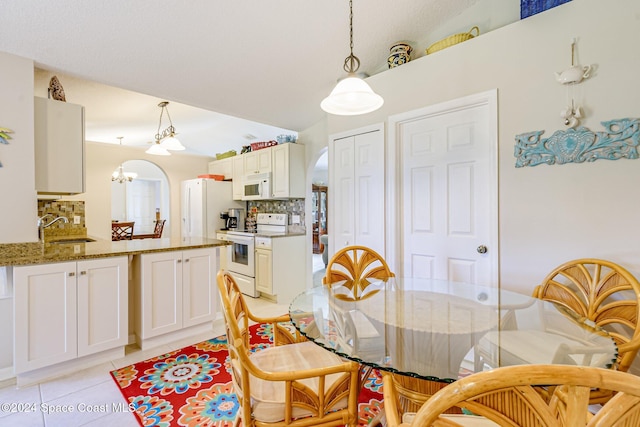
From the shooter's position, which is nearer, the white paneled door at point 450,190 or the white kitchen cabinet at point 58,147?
the white paneled door at point 450,190

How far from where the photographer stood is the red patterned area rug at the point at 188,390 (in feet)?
5.66

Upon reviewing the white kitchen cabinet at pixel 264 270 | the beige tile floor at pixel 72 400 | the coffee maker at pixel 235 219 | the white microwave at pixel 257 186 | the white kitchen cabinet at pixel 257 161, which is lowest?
the beige tile floor at pixel 72 400

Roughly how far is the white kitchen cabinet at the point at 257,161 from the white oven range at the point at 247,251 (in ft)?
2.47

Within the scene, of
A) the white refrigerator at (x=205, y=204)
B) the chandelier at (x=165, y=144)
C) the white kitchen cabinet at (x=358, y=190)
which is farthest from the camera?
the white refrigerator at (x=205, y=204)

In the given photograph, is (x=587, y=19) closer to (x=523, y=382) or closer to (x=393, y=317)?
(x=393, y=317)

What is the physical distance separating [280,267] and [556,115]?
128 inches

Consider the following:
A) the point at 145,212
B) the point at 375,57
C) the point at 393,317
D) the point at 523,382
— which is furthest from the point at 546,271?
the point at 145,212

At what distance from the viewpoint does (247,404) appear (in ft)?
3.69

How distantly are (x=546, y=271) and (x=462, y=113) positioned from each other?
4.29ft

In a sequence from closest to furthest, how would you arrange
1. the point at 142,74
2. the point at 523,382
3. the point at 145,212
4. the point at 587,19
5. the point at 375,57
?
the point at 523,382
the point at 587,19
the point at 142,74
the point at 375,57
the point at 145,212

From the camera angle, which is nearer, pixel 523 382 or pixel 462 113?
pixel 523 382

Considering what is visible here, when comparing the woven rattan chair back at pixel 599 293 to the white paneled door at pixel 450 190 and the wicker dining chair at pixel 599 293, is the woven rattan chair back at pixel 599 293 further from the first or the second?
Result: the white paneled door at pixel 450 190

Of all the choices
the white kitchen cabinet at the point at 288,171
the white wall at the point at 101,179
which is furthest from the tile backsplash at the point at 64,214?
the white kitchen cabinet at the point at 288,171

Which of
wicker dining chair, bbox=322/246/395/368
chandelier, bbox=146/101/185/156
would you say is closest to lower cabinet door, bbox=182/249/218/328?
wicker dining chair, bbox=322/246/395/368
